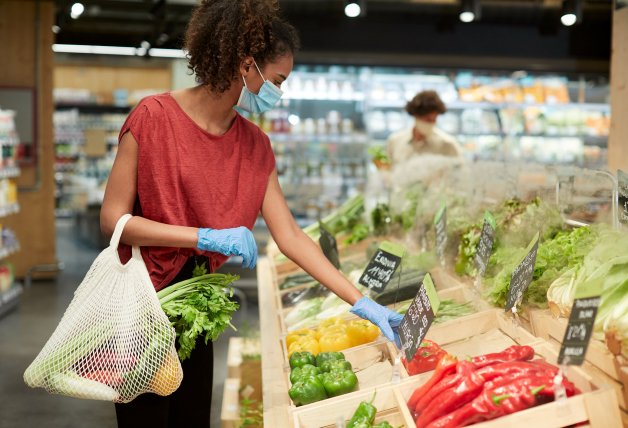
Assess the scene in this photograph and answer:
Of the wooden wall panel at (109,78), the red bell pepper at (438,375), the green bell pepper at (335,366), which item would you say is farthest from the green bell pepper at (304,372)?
the wooden wall panel at (109,78)

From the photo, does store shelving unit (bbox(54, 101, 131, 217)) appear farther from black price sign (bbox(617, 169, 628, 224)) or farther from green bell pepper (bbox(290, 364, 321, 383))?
black price sign (bbox(617, 169, 628, 224))

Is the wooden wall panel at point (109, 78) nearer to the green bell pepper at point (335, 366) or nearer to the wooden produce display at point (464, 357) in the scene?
the wooden produce display at point (464, 357)

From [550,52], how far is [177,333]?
843cm

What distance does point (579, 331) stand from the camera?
5.40 ft

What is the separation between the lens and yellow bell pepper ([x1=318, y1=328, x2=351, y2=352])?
280 centimetres

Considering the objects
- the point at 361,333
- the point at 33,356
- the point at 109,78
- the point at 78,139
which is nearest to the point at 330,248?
the point at 361,333

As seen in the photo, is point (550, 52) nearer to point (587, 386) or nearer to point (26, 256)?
point (26, 256)

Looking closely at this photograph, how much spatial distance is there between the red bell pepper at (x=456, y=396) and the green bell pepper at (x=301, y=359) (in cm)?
73

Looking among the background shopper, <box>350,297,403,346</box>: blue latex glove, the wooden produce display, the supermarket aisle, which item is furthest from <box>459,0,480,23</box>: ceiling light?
<box>350,297,403,346</box>: blue latex glove

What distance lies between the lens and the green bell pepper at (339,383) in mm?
2287

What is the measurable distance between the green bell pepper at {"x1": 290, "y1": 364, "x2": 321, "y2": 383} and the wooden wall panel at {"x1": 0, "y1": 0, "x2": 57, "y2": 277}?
6.96 meters

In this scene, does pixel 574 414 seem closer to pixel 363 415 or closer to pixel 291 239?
pixel 363 415

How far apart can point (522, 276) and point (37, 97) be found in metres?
7.60

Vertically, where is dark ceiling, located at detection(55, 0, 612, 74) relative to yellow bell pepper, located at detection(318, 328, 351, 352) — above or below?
above
